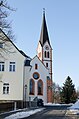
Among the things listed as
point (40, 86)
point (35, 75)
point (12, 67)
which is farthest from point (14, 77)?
point (40, 86)

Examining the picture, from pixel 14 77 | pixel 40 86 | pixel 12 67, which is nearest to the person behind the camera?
pixel 14 77

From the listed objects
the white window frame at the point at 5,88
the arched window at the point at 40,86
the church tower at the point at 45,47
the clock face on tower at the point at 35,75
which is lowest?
the white window frame at the point at 5,88

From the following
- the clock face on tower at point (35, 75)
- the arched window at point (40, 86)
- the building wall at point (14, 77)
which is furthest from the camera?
the clock face on tower at point (35, 75)

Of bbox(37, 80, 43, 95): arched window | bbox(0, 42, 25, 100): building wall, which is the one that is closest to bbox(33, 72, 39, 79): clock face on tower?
bbox(37, 80, 43, 95): arched window

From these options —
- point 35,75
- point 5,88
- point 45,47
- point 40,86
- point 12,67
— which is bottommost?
point 5,88

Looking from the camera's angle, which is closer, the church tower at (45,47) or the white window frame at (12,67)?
the white window frame at (12,67)

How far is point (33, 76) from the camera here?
84438 millimetres

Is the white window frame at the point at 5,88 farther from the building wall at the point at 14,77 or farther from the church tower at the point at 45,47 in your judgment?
the church tower at the point at 45,47

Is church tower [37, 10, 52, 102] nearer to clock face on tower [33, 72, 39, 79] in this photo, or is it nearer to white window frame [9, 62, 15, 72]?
clock face on tower [33, 72, 39, 79]

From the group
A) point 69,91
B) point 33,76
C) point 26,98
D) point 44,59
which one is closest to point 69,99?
point 69,91

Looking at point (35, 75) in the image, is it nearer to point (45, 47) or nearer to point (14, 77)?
point (45, 47)

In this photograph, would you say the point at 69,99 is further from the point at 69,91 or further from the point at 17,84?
the point at 17,84

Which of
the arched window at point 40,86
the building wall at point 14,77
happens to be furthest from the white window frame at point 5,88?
the arched window at point 40,86

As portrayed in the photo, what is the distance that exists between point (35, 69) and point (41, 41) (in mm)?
21580
